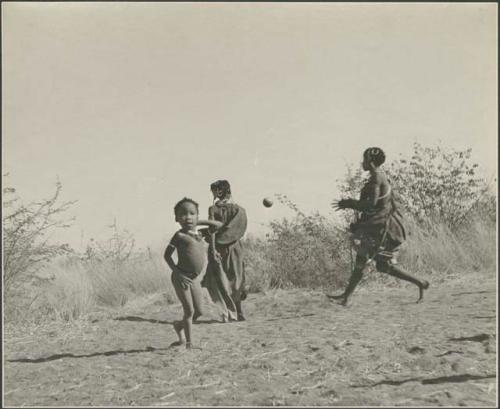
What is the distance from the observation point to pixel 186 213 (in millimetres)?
4531

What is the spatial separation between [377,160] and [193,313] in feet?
8.45

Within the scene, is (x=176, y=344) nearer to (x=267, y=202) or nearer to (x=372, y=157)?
(x=267, y=202)

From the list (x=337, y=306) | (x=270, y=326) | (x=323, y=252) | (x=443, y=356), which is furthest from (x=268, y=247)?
(x=443, y=356)

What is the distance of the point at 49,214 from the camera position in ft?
21.8

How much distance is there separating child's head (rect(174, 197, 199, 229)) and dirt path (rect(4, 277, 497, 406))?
1.10 m

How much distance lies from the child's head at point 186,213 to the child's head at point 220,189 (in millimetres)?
1497

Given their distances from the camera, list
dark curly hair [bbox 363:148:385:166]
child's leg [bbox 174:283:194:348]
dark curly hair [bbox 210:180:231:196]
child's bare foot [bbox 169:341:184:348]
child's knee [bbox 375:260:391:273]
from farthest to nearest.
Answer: dark curly hair [bbox 210:180:231:196], child's knee [bbox 375:260:391:273], dark curly hair [bbox 363:148:385:166], child's bare foot [bbox 169:341:184:348], child's leg [bbox 174:283:194:348]

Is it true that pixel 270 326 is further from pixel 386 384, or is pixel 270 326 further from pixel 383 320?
pixel 386 384

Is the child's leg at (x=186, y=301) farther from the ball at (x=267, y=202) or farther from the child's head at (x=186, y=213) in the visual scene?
the ball at (x=267, y=202)

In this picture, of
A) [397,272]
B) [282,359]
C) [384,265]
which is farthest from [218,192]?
[282,359]

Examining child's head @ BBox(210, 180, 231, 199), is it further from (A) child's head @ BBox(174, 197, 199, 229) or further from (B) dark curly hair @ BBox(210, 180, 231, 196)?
(A) child's head @ BBox(174, 197, 199, 229)

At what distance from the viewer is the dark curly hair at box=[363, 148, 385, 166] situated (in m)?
5.70

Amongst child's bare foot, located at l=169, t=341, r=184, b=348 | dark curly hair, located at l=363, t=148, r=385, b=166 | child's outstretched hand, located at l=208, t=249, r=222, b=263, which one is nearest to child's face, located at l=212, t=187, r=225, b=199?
child's outstretched hand, located at l=208, t=249, r=222, b=263

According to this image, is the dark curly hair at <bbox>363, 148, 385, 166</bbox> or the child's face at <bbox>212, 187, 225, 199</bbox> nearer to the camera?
the dark curly hair at <bbox>363, 148, 385, 166</bbox>
